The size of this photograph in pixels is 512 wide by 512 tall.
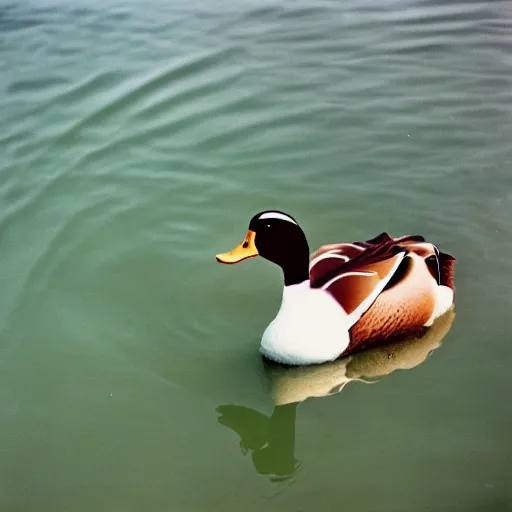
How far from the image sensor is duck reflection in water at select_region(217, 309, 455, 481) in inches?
138

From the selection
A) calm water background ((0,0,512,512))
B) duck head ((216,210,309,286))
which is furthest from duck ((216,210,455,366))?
calm water background ((0,0,512,512))

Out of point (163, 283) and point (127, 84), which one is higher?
point (127, 84)

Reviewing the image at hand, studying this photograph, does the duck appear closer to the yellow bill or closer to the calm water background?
the yellow bill

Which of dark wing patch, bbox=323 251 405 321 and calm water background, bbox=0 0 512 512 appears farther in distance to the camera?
dark wing patch, bbox=323 251 405 321

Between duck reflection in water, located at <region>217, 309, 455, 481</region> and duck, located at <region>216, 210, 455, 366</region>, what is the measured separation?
7 cm

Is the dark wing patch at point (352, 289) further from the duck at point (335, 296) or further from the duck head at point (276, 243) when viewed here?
the duck head at point (276, 243)

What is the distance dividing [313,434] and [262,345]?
556mm

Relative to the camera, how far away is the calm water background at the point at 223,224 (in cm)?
338

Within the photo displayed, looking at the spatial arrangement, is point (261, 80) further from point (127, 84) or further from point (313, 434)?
point (313, 434)

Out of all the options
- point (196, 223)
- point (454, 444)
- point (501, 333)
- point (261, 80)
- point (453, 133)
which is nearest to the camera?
point (454, 444)

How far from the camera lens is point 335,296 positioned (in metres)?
3.69

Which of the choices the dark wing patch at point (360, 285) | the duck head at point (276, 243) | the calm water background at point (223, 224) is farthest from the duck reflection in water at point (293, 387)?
the duck head at point (276, 243)

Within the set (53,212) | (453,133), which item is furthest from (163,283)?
(453,133)

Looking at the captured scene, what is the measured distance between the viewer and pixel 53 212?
5348mm
